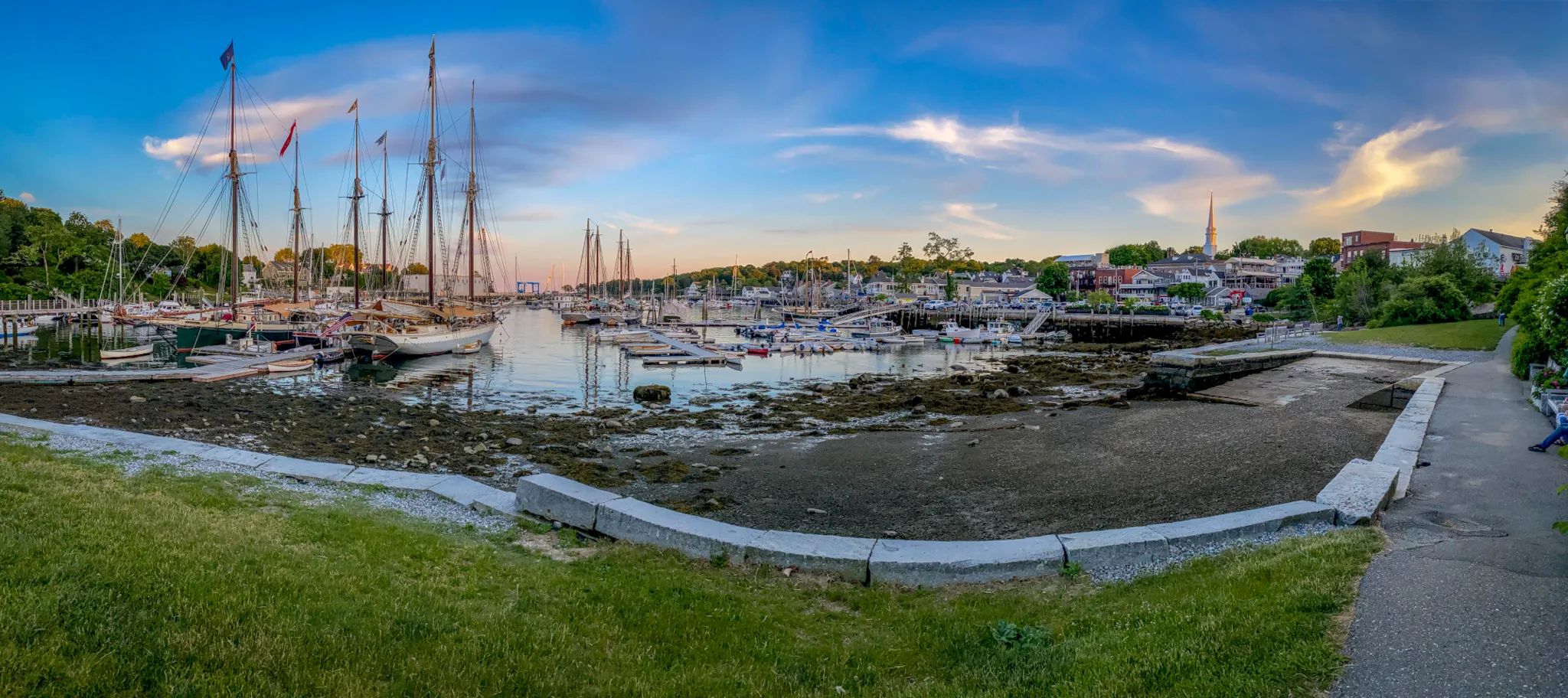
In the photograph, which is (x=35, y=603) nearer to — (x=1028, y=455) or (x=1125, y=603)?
(x=1125, y=603)

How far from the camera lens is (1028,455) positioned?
15648mm

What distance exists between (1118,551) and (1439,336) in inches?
1477

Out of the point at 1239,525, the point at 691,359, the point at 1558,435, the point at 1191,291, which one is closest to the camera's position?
the point at 1239,525

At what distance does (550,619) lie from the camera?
18.3 ft

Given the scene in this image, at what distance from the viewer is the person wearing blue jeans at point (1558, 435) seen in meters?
10.2

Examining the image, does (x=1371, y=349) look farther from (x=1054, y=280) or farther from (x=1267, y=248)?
(x=1267, y=248)

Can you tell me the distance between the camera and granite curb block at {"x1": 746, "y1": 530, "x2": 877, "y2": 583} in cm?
739

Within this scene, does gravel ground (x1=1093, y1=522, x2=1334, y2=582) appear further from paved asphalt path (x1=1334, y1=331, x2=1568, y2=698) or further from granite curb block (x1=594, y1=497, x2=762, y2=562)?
granite curb block (x1=594, y1=497, x2=762, y2=562)

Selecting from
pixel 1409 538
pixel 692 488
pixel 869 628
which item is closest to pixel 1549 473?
pixel 1409 538

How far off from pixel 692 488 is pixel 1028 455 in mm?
6990

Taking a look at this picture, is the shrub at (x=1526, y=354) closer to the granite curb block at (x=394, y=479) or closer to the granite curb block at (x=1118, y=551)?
the granite curb block at (x=1118, y=551)

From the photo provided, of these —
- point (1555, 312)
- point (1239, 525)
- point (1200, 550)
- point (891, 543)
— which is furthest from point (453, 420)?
point (1555, 312)

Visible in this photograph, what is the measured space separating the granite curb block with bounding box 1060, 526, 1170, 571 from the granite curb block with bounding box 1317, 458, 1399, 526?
209 cm

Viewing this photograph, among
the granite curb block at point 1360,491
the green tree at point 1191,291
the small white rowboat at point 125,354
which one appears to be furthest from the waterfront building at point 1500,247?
the small white rowboat at point 125,354
